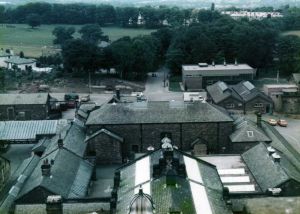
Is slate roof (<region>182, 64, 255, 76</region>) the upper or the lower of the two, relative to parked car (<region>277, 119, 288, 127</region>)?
upper

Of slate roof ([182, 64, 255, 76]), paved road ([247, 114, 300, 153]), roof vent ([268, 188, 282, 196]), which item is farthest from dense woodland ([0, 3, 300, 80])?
roof vent ([268, 188, 282, 196])

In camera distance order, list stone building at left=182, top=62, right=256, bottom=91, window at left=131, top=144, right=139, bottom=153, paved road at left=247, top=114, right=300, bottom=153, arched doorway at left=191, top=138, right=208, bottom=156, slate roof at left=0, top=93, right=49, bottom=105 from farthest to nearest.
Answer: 1. stone building at left=182, top=62, right=256, bottom=91
2. slate roof at left=0, top=93, right=49, bottom=105
3. paved road at left=247, top=114, right=300, bottom=153
4. window at left=131, top=144, right=139, bottom=153
5. arched doorway at left=191, top=138, right=208, bottom=156

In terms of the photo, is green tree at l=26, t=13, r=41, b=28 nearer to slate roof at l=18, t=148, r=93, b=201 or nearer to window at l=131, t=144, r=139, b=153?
window at l=131, t=144, r=139, b=153

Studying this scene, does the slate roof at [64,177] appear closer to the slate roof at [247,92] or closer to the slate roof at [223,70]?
the slate roof at [247,92]

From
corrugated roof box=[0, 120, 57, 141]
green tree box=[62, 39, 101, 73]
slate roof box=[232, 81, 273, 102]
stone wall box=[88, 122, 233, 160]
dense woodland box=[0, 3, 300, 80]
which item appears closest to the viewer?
stone wall box=[88, 122, 233, 160]

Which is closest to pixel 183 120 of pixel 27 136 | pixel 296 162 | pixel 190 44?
pixel 296 162

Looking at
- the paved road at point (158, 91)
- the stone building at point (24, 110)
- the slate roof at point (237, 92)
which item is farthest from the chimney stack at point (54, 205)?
the paved road at point (158, 91)
